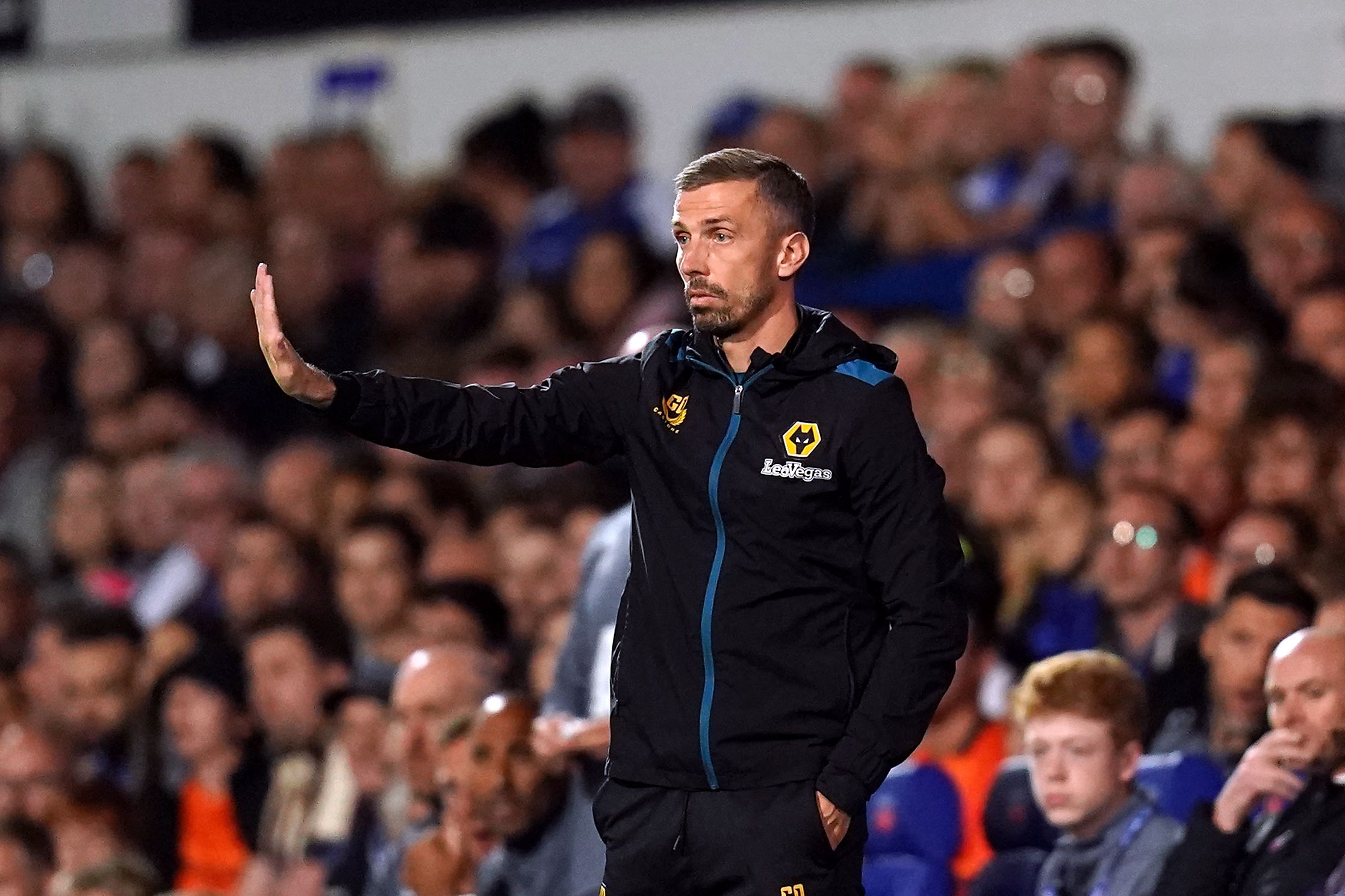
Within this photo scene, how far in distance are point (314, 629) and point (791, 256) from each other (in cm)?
387

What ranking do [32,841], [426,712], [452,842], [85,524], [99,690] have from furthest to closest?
[85,524], [99,690], [32,841], [426,712], [452,842]

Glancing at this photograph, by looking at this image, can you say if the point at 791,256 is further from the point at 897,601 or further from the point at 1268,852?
the point at 1268,852

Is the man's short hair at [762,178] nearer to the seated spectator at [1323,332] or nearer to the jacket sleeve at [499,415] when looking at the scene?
the jacket sleeve at [499,415]

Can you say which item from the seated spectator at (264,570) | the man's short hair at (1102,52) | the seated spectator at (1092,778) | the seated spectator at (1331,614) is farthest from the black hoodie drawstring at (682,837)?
the man's short hair at (1102,52)

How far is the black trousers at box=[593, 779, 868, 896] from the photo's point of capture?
3.51 m

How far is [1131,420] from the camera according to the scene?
6.95m

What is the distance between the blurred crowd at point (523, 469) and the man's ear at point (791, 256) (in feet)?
3.84

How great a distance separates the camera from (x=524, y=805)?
523 centimetres

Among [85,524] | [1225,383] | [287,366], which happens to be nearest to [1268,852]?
[287,366]

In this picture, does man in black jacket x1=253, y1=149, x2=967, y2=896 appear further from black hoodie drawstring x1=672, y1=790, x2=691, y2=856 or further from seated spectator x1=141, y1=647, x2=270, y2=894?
seated spectator x1=141, y1=647, x2=270, y2=894

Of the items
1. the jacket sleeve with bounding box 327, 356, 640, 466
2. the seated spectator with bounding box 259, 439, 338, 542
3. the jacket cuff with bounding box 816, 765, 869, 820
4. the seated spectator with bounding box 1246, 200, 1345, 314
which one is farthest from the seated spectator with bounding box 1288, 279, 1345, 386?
the jacket cuff with bounding box 816, 765, 869, 820

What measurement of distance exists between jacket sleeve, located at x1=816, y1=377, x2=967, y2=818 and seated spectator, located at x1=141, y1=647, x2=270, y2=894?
374 cm

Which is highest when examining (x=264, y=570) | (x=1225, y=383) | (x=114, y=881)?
(x=1225, y=383)

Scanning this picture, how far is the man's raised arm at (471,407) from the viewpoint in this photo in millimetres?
3580
